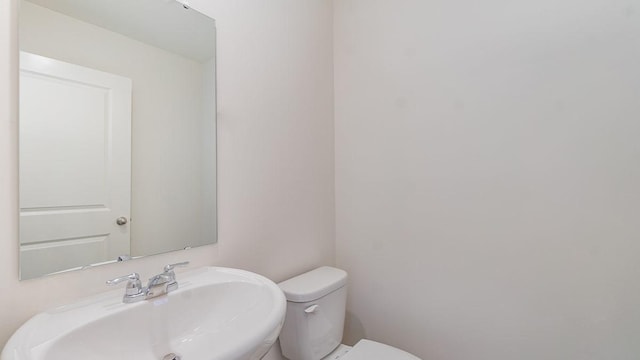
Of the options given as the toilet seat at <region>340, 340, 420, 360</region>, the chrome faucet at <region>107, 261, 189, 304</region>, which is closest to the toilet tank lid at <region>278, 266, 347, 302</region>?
the toilet seat at <region>340, 340, 420, 360</region>

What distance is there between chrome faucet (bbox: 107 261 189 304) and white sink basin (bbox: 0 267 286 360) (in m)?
0.02

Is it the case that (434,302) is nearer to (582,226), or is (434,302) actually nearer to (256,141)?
(582,226)

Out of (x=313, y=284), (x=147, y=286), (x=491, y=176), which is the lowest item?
(x=313, y=284)

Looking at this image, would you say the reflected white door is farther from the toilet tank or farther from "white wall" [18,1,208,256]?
the toilet tank

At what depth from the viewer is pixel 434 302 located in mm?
1368

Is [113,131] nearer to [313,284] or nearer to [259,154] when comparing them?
[259,154]

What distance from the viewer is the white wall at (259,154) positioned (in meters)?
0.66

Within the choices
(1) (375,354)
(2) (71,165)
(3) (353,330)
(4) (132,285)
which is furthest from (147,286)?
(3) (353,330)

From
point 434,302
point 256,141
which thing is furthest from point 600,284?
point 256,141

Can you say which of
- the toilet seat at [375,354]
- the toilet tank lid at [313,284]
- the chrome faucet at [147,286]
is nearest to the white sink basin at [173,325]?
the chrome faucet at [147,286]

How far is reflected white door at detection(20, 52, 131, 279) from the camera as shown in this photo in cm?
69

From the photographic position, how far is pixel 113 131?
0.84 metres

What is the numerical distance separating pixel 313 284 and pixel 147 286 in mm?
679

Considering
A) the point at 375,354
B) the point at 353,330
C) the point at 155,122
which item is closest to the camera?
the point at 155,122
